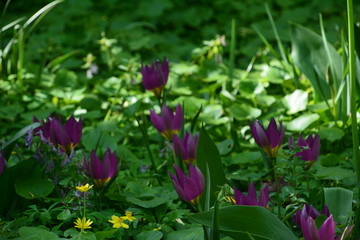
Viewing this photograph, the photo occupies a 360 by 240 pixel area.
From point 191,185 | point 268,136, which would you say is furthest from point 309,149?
point 191,185

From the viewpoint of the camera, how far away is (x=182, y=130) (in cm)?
184

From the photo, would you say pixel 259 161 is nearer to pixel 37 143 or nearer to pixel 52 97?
pixel 37 143

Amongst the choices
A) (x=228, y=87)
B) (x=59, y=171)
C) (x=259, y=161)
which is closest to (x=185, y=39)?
(x=228, y=87)

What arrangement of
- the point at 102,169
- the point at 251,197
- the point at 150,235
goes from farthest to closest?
1. the point at 102,169
2. the point at 150,235
3. the point at 251,197

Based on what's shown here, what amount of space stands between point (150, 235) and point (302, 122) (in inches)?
36.6

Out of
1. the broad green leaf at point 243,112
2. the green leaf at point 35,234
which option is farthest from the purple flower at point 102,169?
the broad green leaf at point 243,112

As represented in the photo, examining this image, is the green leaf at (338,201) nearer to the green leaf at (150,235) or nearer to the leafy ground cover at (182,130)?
the leafy ground cover at (182,130)

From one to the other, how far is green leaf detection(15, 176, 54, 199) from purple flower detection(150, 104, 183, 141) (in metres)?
0.38

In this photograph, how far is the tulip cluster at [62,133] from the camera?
63.3 inches

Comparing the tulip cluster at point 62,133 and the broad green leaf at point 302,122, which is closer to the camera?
the tulip cluster at point 62,133

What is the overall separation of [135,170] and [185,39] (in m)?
2.13

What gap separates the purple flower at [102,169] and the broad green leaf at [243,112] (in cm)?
80

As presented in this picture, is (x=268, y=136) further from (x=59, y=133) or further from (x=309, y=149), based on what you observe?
(x=59, y=133)

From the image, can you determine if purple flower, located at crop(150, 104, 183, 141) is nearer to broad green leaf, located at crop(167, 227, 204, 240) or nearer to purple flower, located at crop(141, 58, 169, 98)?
purple flower, located at crop(141, 58, 169, 98)
